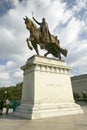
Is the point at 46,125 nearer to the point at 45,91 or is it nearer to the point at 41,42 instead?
the point at 45,91

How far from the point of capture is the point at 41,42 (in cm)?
1897

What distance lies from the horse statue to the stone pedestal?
139 cm

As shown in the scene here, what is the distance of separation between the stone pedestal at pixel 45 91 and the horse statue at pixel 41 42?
139 centimetres

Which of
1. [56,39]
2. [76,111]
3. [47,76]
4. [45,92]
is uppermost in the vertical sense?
[56,39]

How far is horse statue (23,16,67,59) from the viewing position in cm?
1825

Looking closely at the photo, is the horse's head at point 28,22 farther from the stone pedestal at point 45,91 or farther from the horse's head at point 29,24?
the stone pedestal at point 45,91

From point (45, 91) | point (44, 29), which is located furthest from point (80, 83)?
point (45, 91)

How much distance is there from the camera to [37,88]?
53.5 feet

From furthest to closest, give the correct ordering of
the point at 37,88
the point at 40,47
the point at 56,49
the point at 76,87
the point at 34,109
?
the point at 76,87 → the point at 56,49 → the point at 40,47 → the point at 37,88 → the point at 34,109

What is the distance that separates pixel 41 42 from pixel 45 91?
5284mm

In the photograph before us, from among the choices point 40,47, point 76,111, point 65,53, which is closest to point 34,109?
point 76,111

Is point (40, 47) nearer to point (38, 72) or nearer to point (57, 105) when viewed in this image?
point (38, 72)

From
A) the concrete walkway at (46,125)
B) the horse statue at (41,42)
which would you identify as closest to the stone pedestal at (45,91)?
the horse statue at (41,42)

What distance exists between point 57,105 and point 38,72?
3.51 m
